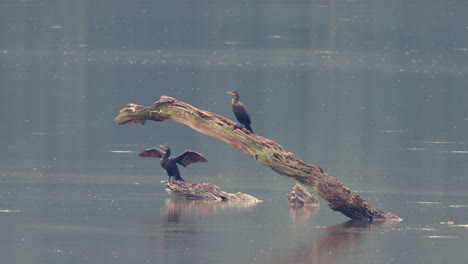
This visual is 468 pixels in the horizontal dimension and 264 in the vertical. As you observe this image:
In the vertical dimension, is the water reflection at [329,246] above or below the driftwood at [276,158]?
below

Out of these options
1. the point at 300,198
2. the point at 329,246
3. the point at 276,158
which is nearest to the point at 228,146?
the point at 300,198

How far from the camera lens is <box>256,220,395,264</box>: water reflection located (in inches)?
875

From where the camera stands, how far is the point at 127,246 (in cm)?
2309

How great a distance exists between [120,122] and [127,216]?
7.72ft

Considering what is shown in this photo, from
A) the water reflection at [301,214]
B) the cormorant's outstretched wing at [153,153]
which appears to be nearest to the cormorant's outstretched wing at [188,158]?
the cormorant's outstretched wing at [153,153]

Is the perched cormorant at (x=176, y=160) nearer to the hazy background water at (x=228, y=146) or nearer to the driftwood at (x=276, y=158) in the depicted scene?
the hazy background water at (x=228, y=146)

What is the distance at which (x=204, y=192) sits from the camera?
93.9 ft

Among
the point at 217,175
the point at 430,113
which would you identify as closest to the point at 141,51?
the point at 430,113

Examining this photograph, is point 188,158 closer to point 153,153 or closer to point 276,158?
point 153,153

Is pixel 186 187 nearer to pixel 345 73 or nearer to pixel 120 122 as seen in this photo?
pixel 120 122

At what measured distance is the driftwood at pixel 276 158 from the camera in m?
26.2

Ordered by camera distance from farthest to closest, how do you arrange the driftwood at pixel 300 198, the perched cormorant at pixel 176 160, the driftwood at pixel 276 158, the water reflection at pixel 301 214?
1. the perched cormorant at pixel 176 160
2. the driftwood at pixel 300 198
3. the driftwood at pixel 276 158
4. the water reflection at pixel 301 214

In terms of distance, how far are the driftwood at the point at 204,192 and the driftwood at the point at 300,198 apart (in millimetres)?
816

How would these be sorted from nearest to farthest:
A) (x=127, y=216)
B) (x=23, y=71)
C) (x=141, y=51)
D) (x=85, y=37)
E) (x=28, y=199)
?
1. (x=127, y=216)
2. (x=28, y=199)
3. (x=23, y=71)
4. (x=141, y=51)
5. (x=85, y=37)
